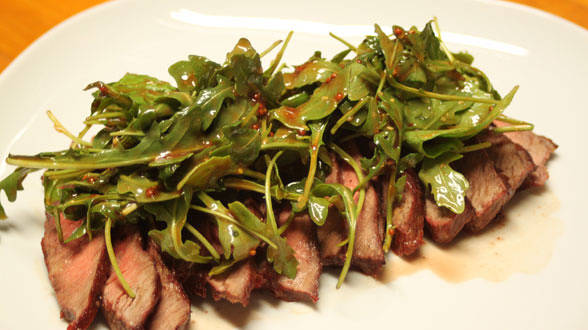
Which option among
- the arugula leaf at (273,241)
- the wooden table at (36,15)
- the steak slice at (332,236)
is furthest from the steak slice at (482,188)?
the wooden table at (36,15)

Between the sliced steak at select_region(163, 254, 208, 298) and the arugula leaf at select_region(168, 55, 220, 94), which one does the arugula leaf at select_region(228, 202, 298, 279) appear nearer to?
Result: the sliced steak at select_region(163, 254, 208, 298)

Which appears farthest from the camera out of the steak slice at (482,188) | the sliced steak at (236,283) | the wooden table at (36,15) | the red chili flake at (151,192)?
the wooden table at (36,15)

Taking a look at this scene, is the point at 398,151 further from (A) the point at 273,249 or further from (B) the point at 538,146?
(B) the point at 538,146

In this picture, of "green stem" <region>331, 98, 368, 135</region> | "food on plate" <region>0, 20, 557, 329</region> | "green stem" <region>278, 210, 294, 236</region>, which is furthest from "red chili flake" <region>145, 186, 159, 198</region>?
"green stem" <region>331, 98, 368, 135</region>

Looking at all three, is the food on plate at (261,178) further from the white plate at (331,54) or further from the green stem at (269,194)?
the white plate at (331,54)

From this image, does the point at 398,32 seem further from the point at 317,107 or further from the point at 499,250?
the point at 499,250

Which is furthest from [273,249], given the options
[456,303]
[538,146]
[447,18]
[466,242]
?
[447,18]
